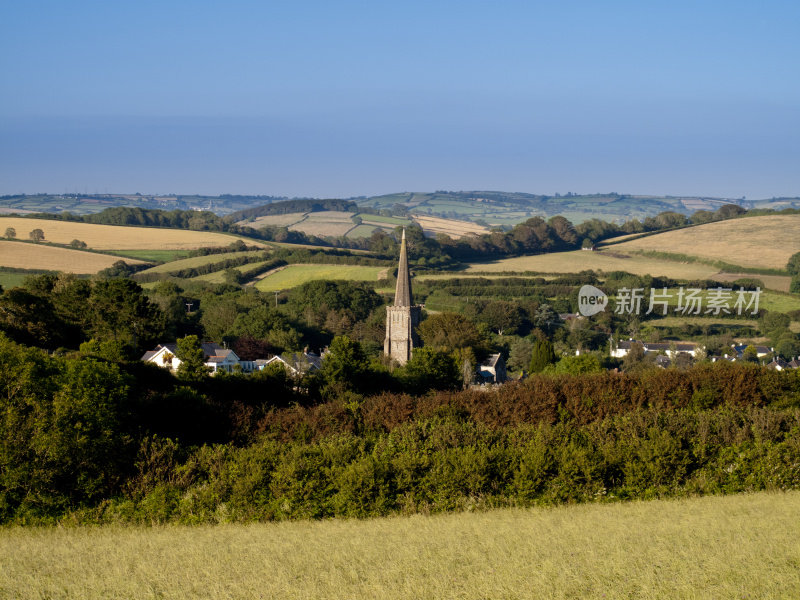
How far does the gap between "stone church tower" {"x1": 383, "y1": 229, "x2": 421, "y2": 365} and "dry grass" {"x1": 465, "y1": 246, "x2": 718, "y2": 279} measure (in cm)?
6592

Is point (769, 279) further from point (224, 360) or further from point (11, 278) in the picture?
point (11, 278)

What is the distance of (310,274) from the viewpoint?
126 metres

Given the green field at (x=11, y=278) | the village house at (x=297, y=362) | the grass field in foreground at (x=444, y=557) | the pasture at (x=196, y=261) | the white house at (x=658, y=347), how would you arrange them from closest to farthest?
the grass field in foreground at (x=444, y=557), the village house at (x=297, y=362), the white house at (x=658, y=347), the green field at (x=11, y=278), the pasture at (x=196, y=261)

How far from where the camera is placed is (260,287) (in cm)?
11719

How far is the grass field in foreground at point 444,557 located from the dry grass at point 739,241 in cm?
11327

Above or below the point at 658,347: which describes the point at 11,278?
above

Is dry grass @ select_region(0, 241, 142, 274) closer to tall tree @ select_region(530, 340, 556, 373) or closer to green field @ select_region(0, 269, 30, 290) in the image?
green field @ select_region(0, 269, 30, 290)

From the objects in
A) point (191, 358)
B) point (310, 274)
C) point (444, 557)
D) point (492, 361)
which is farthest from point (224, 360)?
point (310, 274)

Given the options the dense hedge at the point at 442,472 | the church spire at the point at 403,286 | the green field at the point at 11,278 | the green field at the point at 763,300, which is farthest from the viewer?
the green field at the point at 763,300

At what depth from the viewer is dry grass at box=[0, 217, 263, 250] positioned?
5133 inches

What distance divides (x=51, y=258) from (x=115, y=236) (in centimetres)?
2518

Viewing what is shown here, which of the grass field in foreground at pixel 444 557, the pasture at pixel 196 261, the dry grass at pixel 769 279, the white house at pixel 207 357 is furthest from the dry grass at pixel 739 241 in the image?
the grass field in foreground at pixel 444 557

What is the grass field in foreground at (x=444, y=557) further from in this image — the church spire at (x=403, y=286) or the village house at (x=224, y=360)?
the church spire at (x=403, y=286)

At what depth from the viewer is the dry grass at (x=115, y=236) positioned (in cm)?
13038
